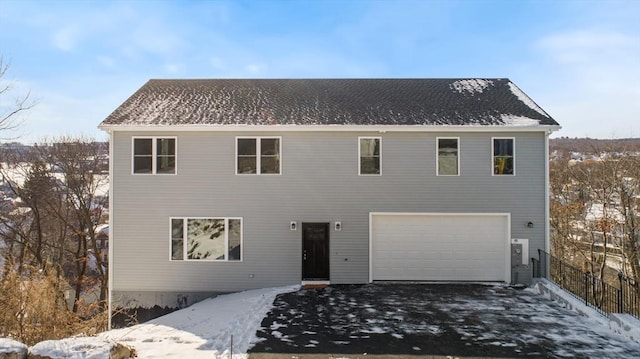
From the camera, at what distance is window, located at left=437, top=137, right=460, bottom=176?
13023 millimetres

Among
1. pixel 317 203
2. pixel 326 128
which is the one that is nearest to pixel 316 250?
pixel 317 203

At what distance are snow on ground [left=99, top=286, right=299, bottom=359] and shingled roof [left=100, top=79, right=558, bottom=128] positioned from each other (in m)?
5.45

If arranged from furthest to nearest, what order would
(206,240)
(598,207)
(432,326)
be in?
1. (598,207)
2. (206,240)
3. (432,326)

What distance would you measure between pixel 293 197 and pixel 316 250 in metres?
1.80

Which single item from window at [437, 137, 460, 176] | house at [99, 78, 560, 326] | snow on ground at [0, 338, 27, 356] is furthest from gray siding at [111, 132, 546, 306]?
snow on ground at [0, 338, 27, 356]

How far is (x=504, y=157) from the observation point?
1296 centimetres

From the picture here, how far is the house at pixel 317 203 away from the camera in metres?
12.8

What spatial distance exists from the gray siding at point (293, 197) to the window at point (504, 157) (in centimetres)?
19

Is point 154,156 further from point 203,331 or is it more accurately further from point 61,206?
point 61,206

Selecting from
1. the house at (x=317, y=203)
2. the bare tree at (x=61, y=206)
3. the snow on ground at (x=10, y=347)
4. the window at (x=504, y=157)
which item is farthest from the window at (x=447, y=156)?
the bare tree at (x=61, y=206)

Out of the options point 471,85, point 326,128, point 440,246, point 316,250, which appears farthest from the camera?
point 471,85

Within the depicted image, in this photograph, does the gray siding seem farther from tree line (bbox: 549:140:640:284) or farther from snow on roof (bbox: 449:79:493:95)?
tree line (bbox: 549:140:640:284)

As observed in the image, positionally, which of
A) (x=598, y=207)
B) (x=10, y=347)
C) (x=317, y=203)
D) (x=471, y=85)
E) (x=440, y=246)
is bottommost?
(x=10, y=347)

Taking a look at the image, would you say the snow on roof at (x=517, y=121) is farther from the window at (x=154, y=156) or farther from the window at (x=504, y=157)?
the window at (x=154, y=156)
